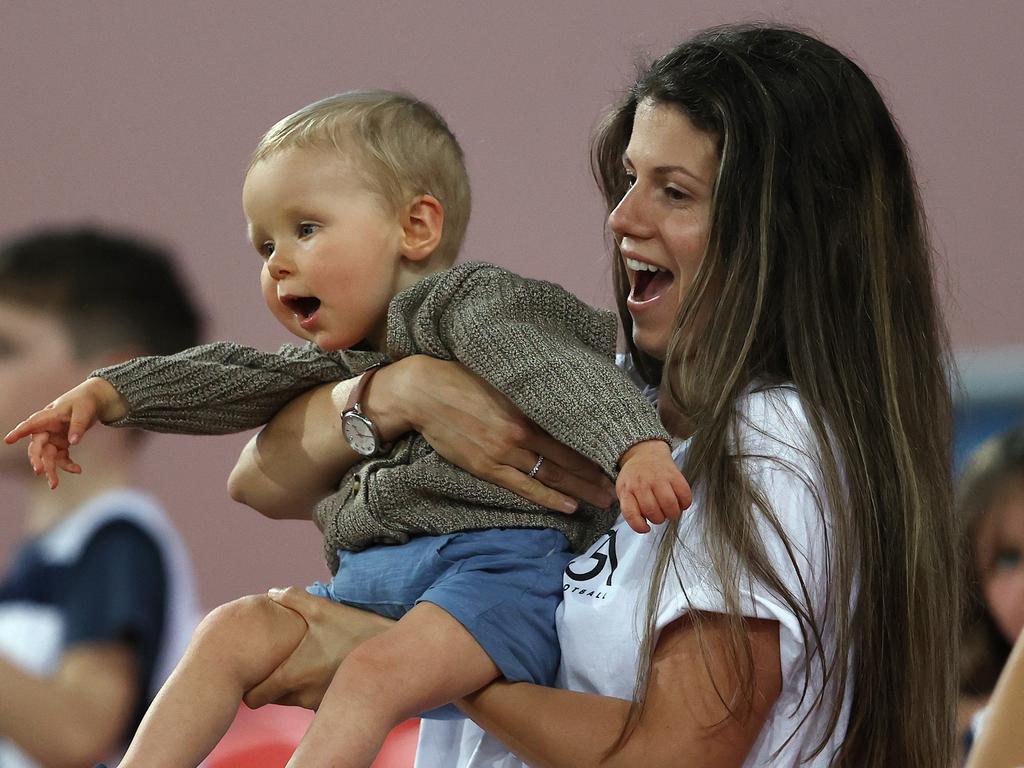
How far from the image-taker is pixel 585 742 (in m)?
1.29

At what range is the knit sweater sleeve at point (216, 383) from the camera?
1.52 m

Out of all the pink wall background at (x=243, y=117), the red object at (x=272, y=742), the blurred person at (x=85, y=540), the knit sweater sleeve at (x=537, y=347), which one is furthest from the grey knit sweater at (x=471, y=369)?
the blurred person at (x=85, y=540)

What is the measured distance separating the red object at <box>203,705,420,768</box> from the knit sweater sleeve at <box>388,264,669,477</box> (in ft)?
2.49

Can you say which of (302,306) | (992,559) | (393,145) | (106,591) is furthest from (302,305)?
(992,559)

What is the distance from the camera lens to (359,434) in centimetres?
149

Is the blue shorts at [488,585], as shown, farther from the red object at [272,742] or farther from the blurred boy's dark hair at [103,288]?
the blurred boy's dark hair at [103,288]

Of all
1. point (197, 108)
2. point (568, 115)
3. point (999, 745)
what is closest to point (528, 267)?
point (568, 115)

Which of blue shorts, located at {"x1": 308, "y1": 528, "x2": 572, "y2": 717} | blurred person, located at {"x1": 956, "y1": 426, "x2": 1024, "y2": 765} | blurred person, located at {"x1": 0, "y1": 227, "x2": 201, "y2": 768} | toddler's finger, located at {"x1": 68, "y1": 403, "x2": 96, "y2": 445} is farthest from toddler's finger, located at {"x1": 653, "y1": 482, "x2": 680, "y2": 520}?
blurred person, located at {"x1": 0, "y1": 227, "x2": 201, "y2": 768}

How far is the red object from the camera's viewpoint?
196 centimetres

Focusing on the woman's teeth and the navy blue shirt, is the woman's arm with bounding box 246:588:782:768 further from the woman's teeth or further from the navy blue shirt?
the navy blue shirt

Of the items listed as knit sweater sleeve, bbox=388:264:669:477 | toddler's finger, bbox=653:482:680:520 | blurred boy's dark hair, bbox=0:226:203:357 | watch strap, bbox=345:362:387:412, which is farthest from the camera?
blurred boy's dark hair, bbox=0:226:203:357

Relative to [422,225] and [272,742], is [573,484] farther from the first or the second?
[272,742]

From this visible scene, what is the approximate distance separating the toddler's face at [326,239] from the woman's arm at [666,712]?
48 cm

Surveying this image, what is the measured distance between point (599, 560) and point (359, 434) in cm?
31
